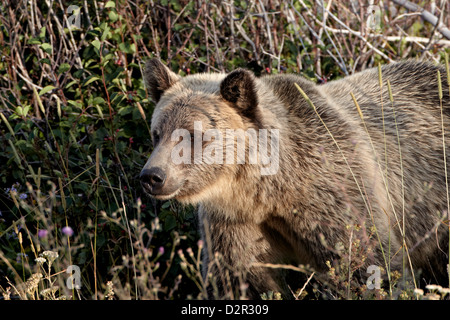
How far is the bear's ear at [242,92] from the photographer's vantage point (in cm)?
349

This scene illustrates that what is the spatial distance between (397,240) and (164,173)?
146 centimetres

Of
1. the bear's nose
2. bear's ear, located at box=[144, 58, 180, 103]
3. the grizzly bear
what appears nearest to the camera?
the bear's nose

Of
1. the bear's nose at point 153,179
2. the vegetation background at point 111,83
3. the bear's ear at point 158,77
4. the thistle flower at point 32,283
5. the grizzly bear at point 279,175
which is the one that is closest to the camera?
the thistle flower at point 32,283

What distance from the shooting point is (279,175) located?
355 centimetres

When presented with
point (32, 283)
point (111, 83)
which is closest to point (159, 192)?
point (32, 283)

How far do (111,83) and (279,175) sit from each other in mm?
2094

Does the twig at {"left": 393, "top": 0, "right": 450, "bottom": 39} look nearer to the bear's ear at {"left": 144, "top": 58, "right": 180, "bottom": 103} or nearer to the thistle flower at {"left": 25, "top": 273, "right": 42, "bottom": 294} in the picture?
the bear's ear at {"left": 144, "top": 58, "right": 180, "bottom": 103}

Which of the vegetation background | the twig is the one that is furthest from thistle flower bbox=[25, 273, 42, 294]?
the twig

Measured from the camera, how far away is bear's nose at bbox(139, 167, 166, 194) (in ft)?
10.9

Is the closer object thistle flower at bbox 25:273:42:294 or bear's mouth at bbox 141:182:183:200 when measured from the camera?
thistle flower at bbox 25:273:42:294

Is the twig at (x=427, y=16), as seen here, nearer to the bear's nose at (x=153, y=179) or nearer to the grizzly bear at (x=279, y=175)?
the grizzly bear at (x=279, y=175)

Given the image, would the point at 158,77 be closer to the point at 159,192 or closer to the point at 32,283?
the point at 159,192

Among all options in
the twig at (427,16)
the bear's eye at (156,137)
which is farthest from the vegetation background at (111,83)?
the bear's eye at (156,137)
